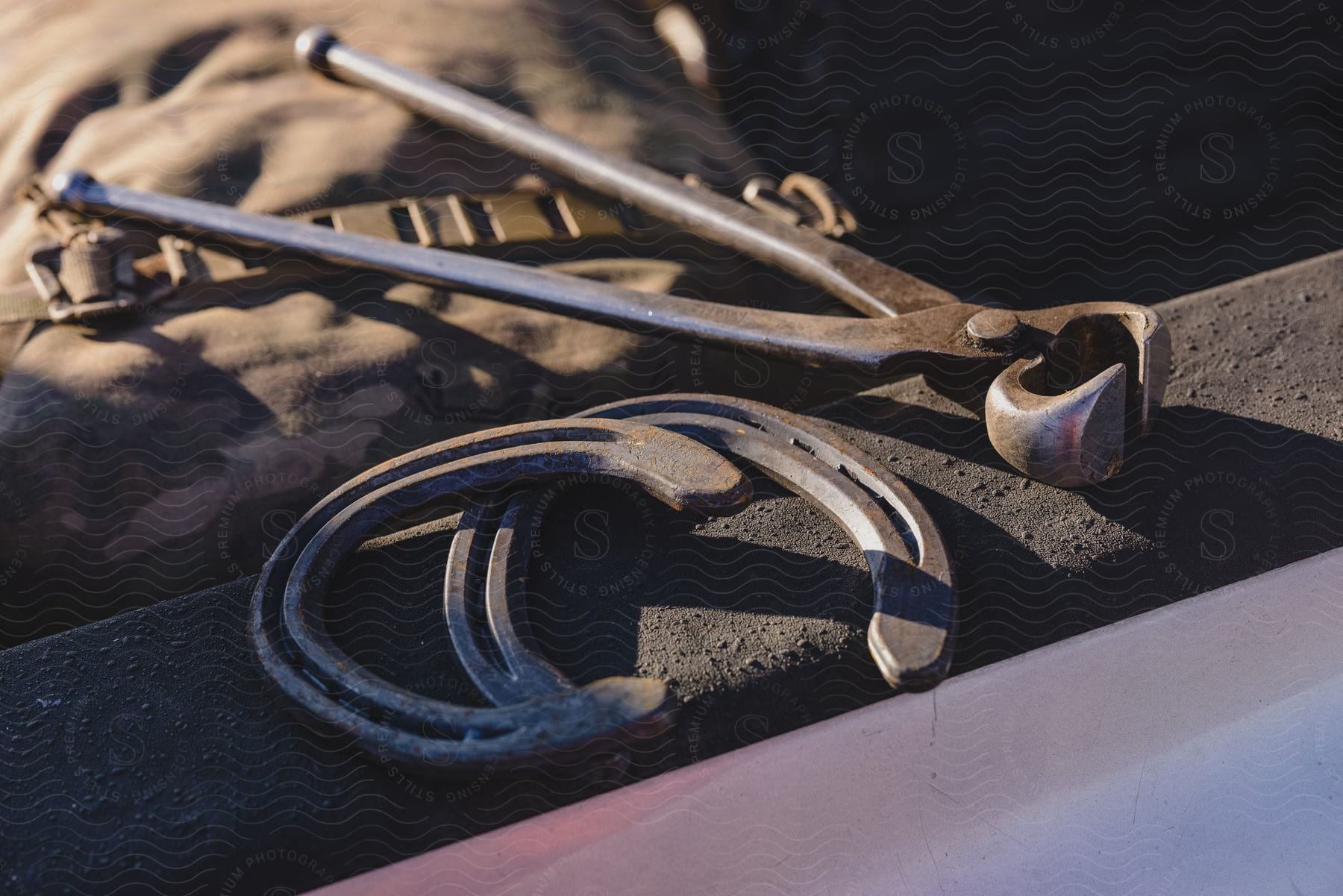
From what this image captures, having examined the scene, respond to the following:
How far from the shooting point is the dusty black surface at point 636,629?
61 centimetres

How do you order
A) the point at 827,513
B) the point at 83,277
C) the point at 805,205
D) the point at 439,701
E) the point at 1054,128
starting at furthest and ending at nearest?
the point at 1054,128
the point at 805,205
the point at 83,277
the point at 827,513
the point at 439,701

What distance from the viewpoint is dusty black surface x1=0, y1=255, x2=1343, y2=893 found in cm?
61

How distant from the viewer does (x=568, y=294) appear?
33.6 inches

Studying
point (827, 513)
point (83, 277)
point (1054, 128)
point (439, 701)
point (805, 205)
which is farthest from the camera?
point (1054, 128)

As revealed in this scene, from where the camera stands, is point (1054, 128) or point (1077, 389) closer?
point (1077, 389)

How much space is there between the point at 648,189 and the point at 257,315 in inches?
15.2

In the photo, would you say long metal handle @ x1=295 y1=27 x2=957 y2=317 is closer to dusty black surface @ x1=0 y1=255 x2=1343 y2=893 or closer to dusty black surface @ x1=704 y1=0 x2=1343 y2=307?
dusty black surface @ x1=0 y1=255 x2=1343 y2=893

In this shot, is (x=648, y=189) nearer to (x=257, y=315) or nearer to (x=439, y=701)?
(x=257, y=315)

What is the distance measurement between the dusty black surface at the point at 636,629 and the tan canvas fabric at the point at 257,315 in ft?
0.51

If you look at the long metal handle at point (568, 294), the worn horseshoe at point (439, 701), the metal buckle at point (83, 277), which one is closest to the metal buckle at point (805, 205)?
the long metal handle at point (568, 294)

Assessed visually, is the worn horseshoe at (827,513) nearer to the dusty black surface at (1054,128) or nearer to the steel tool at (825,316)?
the steel tool at (825,316)

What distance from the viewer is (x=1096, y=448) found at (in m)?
0.71

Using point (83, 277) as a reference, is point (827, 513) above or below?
above

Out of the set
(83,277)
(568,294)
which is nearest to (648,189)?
(568,294)
